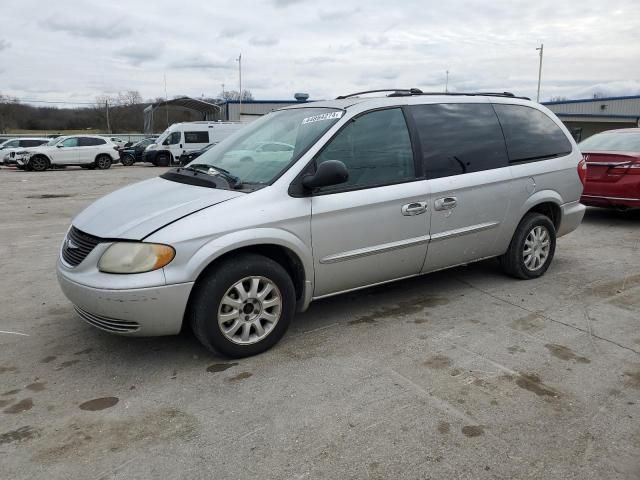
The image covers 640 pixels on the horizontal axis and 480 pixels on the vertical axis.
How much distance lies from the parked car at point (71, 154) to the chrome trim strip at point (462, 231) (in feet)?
78.9

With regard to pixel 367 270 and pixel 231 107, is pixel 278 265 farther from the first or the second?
pixel 231 107

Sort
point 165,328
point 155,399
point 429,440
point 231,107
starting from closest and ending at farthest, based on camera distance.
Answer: point 429,440, point 155,399, point 165,328, point 231,107

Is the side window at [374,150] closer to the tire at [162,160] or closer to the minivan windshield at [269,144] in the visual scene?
the minivan windshield at [269,144]

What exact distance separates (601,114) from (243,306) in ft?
156

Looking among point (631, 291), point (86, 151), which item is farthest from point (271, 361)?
point (86, 151)

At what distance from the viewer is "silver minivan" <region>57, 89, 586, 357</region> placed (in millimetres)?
3338

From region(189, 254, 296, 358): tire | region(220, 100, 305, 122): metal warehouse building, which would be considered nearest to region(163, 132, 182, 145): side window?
region(220, 100, 305, 122): metal warehouse building

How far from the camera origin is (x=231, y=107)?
4416 cm

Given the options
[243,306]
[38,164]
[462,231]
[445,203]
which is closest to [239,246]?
[243,306]

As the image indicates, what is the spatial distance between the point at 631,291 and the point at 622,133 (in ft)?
16.6

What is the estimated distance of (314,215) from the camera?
376 centimetres

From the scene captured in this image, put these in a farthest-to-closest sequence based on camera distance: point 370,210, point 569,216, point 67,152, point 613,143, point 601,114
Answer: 1. point 601,114
2. point 67,152
3. point 613,143
4. point 569,216
5. point 370,210

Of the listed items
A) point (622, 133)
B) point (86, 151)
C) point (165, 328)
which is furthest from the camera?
point (86, 151)

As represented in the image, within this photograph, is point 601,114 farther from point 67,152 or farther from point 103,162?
point 67,152
